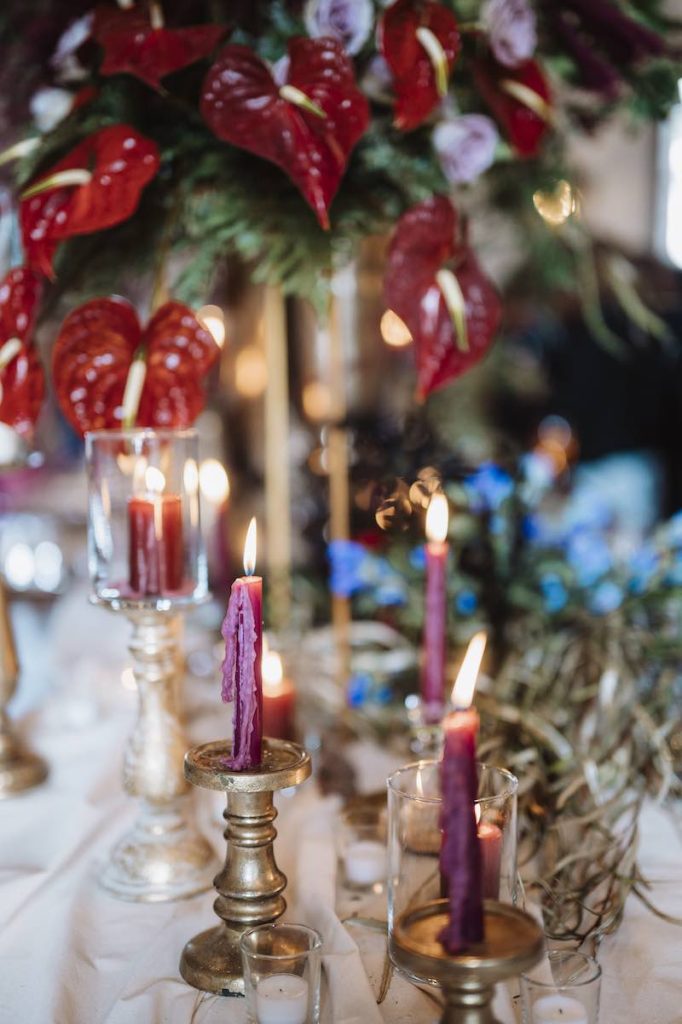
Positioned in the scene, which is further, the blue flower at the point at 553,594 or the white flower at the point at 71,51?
the blue flower at the point at 553,594

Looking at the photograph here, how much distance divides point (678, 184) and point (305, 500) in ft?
10.8

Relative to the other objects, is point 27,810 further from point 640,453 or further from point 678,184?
point 678,184

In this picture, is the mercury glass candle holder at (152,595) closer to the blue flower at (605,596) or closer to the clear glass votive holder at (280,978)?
the clear glass votive holder at (280,978)

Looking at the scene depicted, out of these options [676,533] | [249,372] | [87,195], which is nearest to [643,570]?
[676,533]

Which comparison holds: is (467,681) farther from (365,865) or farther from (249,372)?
(249,372)

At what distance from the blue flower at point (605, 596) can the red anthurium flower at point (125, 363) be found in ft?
1.70

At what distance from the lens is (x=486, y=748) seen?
2.55 ft

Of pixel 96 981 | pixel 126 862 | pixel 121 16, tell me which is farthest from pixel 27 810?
pixel 121 16

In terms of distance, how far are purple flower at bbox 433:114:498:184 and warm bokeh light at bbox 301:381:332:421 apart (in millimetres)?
1126

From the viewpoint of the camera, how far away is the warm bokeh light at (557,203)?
1.02 metres

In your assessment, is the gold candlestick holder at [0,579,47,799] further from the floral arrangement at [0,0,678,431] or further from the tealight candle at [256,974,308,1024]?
the tealight candle at [256,974,308,1024]

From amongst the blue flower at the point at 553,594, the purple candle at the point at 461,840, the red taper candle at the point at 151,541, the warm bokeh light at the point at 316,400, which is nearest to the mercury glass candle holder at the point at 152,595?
the red taper candle at the point at 151,541

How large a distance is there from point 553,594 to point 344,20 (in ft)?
1.90

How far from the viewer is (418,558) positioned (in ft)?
3.62
